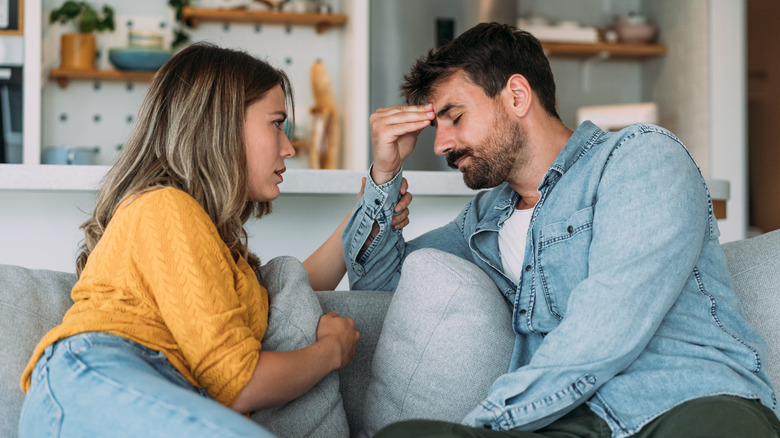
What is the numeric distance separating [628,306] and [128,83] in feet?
11.6

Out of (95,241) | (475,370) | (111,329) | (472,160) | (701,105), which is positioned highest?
(701,105)

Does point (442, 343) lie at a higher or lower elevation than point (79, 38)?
lower

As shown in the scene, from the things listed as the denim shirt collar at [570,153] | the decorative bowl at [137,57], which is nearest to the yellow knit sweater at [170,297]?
the denim shirt collar at [570,153]

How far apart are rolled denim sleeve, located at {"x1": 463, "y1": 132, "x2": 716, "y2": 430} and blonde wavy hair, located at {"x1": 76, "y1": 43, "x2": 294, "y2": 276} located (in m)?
0.58

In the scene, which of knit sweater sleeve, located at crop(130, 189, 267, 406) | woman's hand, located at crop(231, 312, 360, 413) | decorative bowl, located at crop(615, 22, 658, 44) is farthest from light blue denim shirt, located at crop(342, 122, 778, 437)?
decorative bowl, located at crop(615, 22, 658, 44)

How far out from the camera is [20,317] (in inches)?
54.6

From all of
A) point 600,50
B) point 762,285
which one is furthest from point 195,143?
point 600,50

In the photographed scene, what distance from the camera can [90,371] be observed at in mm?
1025

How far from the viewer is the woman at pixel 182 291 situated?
99cm

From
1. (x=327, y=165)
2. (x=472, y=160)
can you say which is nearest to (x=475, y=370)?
(x=472, y=160)

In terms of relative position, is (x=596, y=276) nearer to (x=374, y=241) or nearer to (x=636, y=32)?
(x=374, y=241)

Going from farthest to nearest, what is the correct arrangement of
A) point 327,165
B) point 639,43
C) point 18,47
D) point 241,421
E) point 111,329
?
1. point 639,43
2. point 327,165
3. point 18,47
4. point 111,329
5. point 241,421

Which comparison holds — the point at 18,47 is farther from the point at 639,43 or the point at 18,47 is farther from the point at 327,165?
the point at 639,43

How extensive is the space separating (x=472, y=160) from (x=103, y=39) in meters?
3.10
